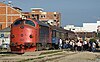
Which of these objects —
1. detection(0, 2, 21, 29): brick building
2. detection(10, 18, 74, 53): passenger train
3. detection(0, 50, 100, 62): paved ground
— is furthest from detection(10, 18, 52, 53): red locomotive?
detection(0, 2, 21, 29): brick building

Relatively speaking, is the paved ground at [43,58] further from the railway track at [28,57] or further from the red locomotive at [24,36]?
the red locomotive at [24,36]

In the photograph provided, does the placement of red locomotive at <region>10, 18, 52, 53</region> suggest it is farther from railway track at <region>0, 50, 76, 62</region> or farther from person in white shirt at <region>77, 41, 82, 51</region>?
person in white shirt at <region>77, 41, 82, 51</region>

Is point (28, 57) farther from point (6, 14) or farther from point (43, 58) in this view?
point (6, 14)

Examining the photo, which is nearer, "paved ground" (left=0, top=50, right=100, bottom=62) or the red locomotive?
"paved ground" (left=0, top=50, right=100, bottom=62)

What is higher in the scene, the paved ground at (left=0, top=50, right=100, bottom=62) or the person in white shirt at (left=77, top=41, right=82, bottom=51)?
the person in white shirt at (left=77, top=41, right=82, bottom=51)

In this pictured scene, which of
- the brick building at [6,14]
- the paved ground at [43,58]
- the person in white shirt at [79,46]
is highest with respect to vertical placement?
the brick building at [6,14]

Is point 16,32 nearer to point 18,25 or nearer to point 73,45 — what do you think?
point 18,25

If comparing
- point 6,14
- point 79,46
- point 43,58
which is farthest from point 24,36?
point 6,14

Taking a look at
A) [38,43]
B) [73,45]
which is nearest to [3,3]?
[73,45]

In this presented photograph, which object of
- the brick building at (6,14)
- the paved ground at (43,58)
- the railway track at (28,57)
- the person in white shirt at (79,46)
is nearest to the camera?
the railway track at (28,57)

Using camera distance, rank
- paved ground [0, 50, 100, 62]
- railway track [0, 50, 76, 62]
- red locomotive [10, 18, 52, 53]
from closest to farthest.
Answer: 1. railway track [0, 50, 76, 62]
2. paved ground [0, 50, 100, 62]
3. red locomotive [10, 18, 52, 53]

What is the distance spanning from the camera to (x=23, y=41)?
2962cm

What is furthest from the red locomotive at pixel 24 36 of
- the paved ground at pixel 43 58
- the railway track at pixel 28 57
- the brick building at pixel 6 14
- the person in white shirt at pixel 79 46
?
the brick building at pixel 6 14

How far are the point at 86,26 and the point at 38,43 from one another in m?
132
